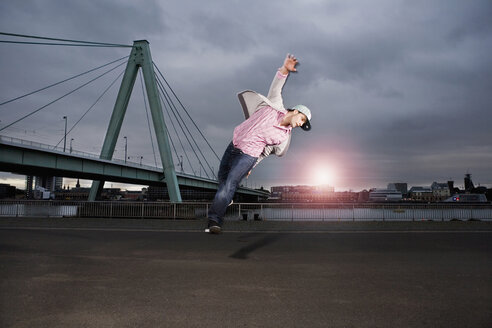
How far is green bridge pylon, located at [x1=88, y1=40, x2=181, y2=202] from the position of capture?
1140 inches

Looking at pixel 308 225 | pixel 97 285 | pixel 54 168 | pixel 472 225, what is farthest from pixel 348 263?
pixel 54 168

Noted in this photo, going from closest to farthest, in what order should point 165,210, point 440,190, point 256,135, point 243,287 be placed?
point 256,135 → point 243,287 → point 165,210 → point 440,190

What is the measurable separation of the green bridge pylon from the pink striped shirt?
26.4 m

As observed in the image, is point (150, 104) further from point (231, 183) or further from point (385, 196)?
point (385, 196)

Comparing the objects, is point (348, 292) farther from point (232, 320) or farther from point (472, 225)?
point (472, 225)

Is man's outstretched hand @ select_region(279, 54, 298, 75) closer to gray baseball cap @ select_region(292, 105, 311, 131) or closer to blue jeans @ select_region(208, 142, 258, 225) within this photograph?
gray baseball cap @ select_region(292, 105, 311, 131)

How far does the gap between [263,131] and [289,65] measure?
0.88 metres

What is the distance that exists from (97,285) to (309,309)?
10.9 feet

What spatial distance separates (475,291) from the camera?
486cm

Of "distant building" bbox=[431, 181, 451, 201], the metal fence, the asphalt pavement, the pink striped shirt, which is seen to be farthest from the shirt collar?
"distant building" bbox=[431, 181, 451, 201]

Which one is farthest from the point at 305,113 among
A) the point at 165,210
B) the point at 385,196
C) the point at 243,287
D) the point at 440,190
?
the point at 440,190

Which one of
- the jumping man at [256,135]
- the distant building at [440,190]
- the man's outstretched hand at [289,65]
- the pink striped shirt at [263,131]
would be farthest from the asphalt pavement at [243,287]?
the distant building at [440,190]

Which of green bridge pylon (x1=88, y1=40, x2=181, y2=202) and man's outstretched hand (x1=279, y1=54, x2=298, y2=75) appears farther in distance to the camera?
green bridge pylon (x1=88, y1=40, x2=181, y2=202)

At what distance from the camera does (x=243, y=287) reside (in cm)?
501
